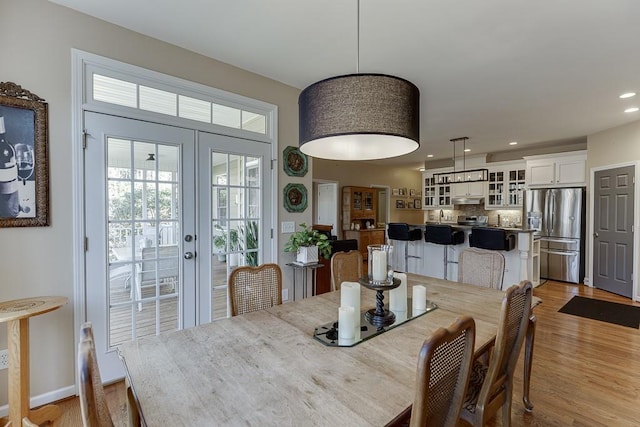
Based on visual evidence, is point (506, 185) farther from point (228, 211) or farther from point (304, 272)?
point (228, 211)

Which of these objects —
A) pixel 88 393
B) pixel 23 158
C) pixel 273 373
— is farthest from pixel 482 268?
pixel 23 158

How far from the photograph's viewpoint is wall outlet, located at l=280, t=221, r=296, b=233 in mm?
3359

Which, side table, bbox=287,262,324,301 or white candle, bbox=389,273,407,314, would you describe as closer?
white candle, bbox=389,273,407,314

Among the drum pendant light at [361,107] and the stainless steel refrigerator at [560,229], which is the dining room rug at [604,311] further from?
the drum pendant light at [361,107]

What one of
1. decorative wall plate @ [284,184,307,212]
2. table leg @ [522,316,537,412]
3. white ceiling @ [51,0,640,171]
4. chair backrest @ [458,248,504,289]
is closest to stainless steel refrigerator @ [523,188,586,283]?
white ceiling @ [51,0,640,171]

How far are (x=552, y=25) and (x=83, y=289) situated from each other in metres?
3.96

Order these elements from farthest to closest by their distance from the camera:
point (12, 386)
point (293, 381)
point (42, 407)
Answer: point (42, 407)
point (12, 386)
point (293, 381)

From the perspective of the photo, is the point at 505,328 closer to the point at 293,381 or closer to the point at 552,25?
the point at 293,381

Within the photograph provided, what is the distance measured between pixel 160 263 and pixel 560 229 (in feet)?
21.5

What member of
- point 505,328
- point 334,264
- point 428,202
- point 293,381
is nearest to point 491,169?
point 428,202

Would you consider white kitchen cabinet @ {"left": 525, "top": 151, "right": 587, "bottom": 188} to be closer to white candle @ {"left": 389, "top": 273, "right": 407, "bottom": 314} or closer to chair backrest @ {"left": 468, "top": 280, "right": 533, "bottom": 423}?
chair backrest @ {"left": 468, "top": 280, "right": 533, "bottom": 423}

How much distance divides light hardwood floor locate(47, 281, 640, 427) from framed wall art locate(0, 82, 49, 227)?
133 cm

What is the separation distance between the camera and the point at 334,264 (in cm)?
251

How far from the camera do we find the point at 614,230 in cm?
475
